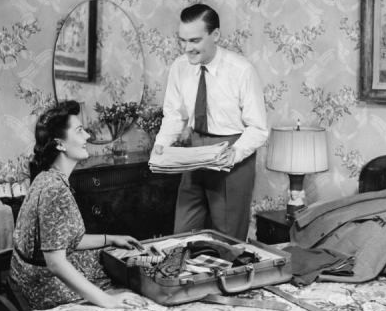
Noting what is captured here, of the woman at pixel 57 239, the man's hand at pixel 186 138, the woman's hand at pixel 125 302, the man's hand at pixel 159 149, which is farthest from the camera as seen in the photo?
the man's hand at pixel 186 138

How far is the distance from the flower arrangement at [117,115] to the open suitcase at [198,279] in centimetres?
183

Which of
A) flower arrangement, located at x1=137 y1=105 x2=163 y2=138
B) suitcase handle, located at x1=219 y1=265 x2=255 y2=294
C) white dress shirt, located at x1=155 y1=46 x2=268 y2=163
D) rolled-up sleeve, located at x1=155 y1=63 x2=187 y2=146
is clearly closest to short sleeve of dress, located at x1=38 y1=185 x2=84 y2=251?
suitcase handle, located at x1=219 y1=265 x2=255 y2=294

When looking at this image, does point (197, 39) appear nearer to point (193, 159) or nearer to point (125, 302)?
point (193, 159)

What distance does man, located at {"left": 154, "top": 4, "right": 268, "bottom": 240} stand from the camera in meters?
3.11

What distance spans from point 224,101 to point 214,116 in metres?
0.09

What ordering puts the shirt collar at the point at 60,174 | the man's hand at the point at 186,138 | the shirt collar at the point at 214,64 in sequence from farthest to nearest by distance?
the man's hand at the point at 186,138
the shirt collar at the point at 214,64
the shirt collar at the point at 60,174

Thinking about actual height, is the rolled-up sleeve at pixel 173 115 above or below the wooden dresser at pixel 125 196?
above

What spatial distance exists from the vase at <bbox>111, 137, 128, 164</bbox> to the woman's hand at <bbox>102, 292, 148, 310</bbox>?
190 cm

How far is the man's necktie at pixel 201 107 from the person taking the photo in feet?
10.8

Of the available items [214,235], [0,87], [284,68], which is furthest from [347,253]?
[0,87]

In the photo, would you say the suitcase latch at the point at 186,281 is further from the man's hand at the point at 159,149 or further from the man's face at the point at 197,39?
the man's face at the point at 197,39

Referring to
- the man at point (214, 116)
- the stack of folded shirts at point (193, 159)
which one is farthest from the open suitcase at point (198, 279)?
the man at point (214, 116)

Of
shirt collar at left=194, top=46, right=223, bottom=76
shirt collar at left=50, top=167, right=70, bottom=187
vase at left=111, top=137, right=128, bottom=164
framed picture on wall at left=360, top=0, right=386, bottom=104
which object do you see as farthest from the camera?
vase at left=111, top=137, right=128, bottom=164

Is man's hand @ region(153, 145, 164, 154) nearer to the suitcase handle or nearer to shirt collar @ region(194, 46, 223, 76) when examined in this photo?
shirt collar @ region(194, 46, 223, 76)
